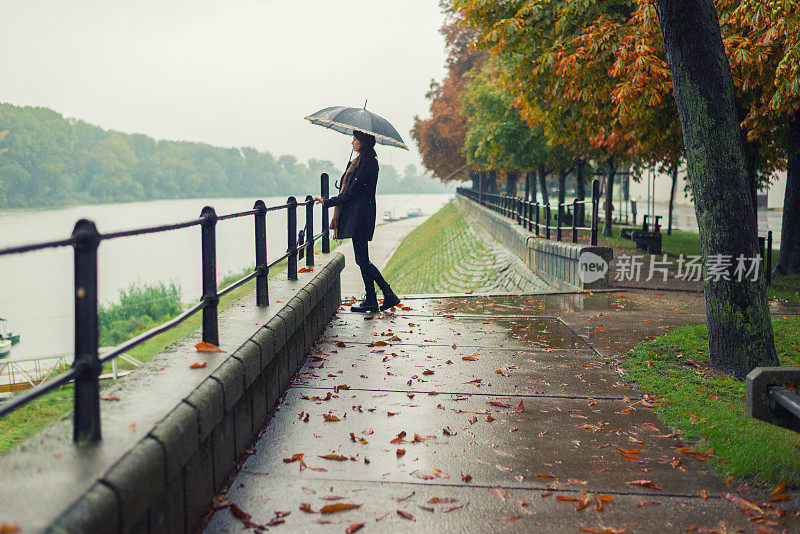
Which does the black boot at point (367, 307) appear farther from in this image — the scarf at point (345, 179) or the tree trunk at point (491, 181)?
the tree trunk at point (491, 181)

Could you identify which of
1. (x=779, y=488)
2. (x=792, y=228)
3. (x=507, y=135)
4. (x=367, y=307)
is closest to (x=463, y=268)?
(x=507, y=135)

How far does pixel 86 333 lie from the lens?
2.40 metres

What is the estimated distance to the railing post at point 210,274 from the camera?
385cm

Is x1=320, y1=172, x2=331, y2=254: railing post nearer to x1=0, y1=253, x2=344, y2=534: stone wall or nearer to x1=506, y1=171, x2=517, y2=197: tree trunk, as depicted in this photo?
x1=0, y1=253, x2=344, y2=534: stone wall

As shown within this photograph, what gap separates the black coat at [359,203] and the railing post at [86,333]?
18.3ft

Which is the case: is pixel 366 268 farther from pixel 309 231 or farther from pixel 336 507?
pixel 336 507

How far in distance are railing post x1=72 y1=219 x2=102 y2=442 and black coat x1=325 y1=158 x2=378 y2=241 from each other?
5592 mm

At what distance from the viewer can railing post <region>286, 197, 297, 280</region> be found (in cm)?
661

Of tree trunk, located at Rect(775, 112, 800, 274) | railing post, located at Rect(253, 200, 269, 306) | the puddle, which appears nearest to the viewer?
railing post, located at Rect(253, 200, 269, 306)

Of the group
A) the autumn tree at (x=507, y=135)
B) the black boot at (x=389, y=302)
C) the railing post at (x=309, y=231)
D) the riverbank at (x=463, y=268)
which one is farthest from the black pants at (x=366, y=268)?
the autumn tree at (x=507, y=135)

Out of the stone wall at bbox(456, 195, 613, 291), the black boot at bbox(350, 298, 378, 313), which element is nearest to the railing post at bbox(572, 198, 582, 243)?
the stone wall at bbox(456, 195, 613, 291)

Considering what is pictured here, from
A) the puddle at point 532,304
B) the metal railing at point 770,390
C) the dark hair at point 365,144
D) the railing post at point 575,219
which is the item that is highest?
the dark hair at point 365,144

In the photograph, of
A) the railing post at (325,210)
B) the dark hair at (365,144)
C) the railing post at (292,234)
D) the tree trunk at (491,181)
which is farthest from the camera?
the tree trunk at (491,181)

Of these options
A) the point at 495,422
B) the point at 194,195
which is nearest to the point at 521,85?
the point at 495,422
